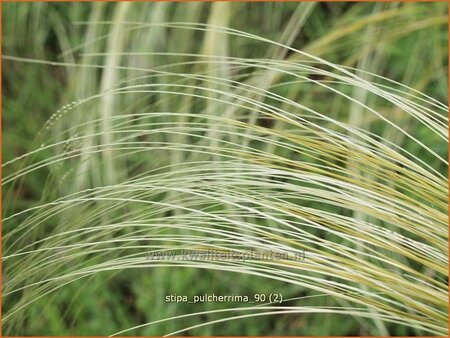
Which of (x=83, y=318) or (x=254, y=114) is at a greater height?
(x=254, y=114)

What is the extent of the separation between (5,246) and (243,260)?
1.35ft

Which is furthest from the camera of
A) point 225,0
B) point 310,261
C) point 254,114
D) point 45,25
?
point 45,25

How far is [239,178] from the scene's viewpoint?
842mm

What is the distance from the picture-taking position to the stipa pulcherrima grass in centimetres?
77

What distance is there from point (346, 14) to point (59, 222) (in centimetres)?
65

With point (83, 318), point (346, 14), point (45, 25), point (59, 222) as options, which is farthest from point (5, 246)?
point (346, 14)

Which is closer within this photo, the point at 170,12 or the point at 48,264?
the point at 48,264

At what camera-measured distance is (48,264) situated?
0.88m

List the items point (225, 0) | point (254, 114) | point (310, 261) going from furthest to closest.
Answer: point (225, 0)
point (254, 114)
point (310, 261)

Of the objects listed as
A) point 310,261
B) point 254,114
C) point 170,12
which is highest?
point 170,12

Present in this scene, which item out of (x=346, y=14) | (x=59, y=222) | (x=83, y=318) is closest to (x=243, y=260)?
(x=59, y=222)

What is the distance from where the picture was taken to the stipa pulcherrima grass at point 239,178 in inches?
30.5

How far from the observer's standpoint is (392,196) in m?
0.80

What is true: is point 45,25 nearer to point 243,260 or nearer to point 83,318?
point 83,318
